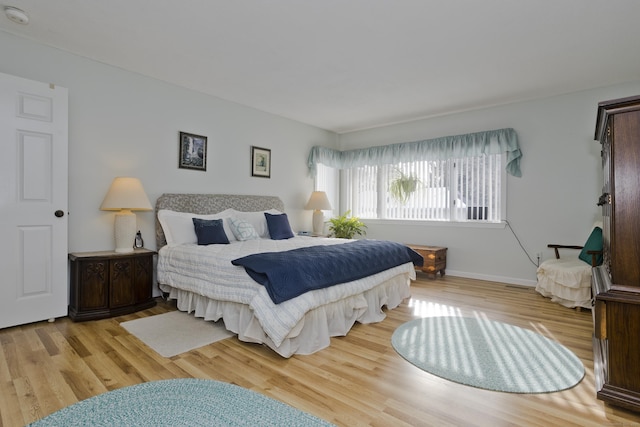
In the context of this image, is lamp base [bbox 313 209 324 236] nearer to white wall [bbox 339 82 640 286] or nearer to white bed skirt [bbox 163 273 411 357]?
white wall [bbox 339 82 640 286]

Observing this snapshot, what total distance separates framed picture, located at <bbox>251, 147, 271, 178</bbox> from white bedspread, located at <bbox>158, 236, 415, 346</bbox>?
1481 mm

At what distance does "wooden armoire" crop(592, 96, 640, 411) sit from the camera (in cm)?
169

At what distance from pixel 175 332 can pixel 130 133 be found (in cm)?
225

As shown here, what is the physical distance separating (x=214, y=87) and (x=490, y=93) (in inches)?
137

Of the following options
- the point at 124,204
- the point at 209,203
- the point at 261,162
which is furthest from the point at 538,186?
the point at 124,204

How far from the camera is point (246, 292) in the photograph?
8.21 feet

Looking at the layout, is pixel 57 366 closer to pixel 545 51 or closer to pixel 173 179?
pixel 173 179

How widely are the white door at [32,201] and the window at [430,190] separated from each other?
4.53 metres

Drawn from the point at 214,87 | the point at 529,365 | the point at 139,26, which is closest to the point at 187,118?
the point at 214,87

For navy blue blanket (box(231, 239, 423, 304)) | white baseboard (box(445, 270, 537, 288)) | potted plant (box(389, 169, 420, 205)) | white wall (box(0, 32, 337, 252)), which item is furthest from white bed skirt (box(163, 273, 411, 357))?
potted plant (box(389, 169, 420, 205))

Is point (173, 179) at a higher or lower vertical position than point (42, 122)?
lower

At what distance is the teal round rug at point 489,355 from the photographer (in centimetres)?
201

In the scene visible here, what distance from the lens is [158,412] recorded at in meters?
1.60

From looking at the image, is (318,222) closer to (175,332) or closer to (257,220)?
(257,220)
